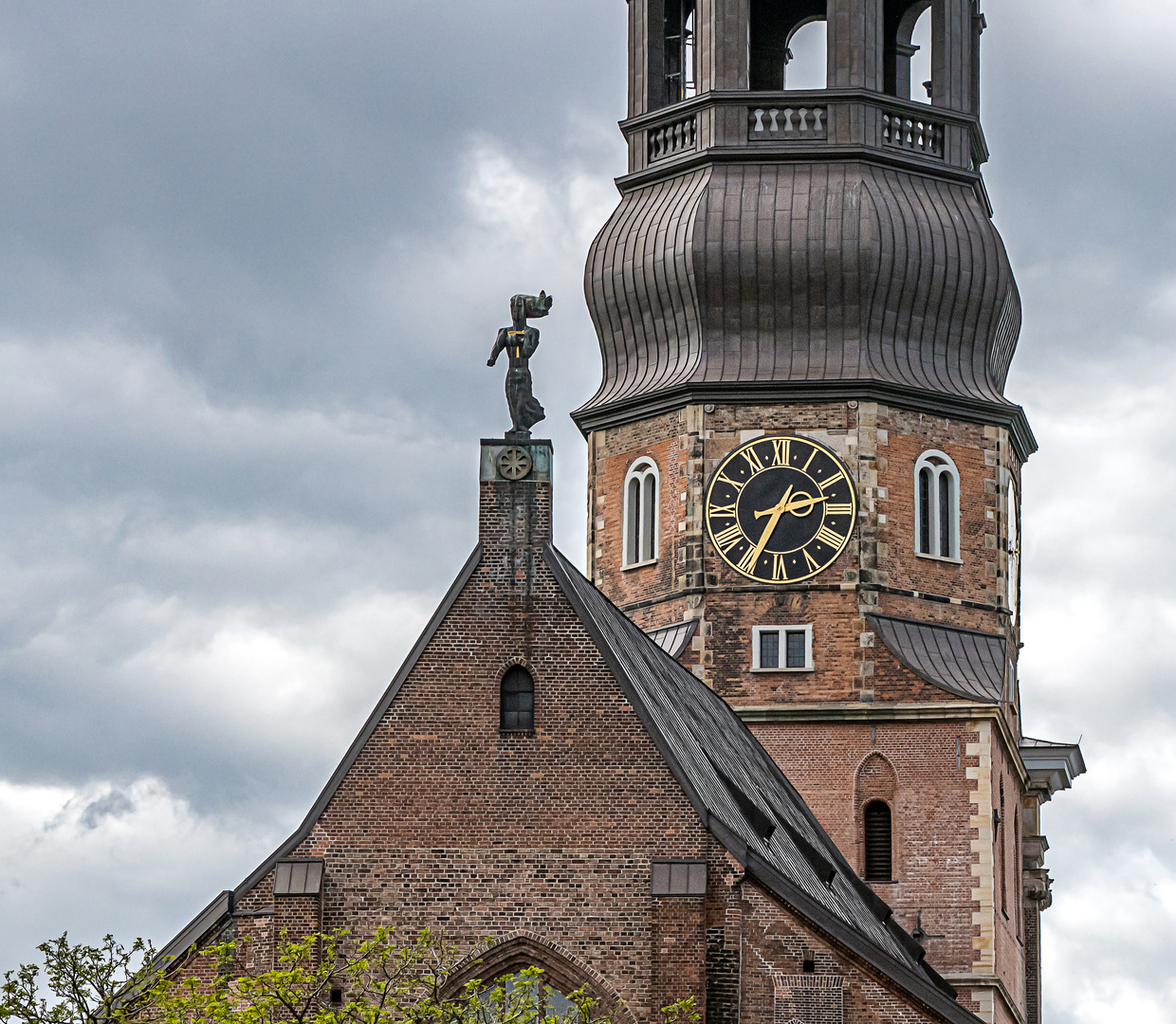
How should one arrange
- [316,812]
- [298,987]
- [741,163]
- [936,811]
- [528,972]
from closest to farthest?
[528,972] → [298,987] → [316,812] → [936,811] → [741,163]

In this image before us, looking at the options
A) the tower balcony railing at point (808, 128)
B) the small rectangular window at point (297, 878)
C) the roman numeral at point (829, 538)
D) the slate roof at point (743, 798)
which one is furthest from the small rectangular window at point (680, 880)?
the tower balcony railing at point (808, 128)

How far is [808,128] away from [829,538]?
7294mm

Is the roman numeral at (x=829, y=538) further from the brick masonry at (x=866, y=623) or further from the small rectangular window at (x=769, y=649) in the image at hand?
the small rectangular window at (x=769, y=649)

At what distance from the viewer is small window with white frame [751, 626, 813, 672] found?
175 feet

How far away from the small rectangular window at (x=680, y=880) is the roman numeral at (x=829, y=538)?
18.9 meters

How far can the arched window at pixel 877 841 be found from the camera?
52344mm

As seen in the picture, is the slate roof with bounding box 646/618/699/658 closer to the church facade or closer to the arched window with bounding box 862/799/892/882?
the church facade

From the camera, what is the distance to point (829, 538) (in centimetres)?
5381

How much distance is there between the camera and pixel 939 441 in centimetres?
Result: 5469

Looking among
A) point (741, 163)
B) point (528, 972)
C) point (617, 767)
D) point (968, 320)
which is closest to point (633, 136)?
point (741, 163)

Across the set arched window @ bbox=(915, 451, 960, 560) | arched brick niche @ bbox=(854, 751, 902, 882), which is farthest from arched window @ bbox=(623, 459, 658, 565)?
arched brick niche @ bbox=(854, 751, 902, 882)

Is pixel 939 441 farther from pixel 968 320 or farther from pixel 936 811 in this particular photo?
pixel 936 811

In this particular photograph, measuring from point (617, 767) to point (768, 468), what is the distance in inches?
728

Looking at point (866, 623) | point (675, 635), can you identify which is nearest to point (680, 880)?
point (675, 635)
